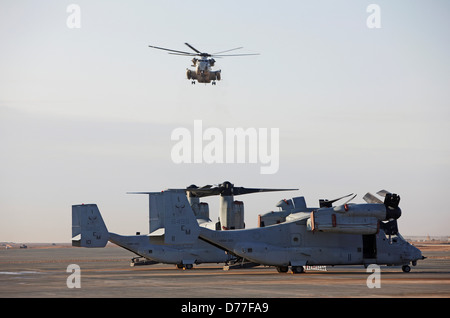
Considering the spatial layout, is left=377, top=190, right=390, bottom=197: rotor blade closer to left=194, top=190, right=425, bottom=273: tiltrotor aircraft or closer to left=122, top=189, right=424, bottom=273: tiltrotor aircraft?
left=194, top=190, right=425, bottom=273: tiltrotor aircraft

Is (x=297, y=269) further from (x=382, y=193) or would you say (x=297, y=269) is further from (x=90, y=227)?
(x=90, y=227)

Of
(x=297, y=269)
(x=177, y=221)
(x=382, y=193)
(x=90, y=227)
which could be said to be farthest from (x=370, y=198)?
(x=90, y=227)

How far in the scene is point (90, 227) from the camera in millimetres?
61438

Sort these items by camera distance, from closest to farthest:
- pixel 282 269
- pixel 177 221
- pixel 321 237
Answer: pixel 177 221 < pixel 321 237 < pixel 282 269

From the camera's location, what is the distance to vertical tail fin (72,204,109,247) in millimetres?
61344

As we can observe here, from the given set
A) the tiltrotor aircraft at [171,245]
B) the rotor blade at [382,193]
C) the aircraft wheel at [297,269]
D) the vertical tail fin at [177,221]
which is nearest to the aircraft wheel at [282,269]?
the aircraft wheel at [297,269]

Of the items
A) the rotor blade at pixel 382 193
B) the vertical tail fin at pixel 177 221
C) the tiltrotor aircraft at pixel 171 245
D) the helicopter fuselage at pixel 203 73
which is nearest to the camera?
Result: the vertical tail fin at pixel 177 221

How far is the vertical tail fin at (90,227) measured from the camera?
61344mm

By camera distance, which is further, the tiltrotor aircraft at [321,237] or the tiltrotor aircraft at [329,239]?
the tiltrotor aircraft at [329,239]

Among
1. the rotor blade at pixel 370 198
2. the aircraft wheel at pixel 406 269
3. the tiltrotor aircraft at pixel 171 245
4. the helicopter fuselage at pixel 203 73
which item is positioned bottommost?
Result: the aircraft wheel at pixel 406 269

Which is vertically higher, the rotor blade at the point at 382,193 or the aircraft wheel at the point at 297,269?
the rotor blade at the point at 382,193

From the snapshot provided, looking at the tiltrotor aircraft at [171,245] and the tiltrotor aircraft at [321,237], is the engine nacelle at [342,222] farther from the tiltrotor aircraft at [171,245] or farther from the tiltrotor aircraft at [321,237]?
the tiltrotor aircraft at [171,245]
